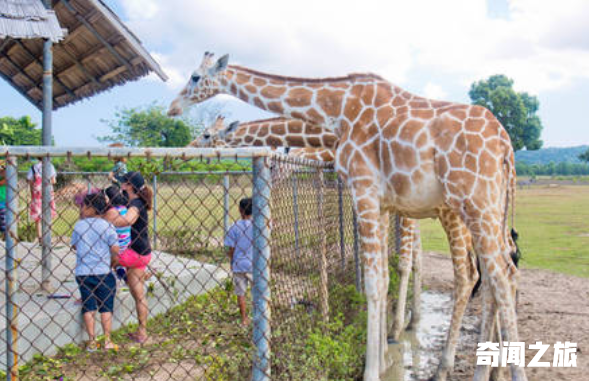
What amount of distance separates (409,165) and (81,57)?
18.4 feet

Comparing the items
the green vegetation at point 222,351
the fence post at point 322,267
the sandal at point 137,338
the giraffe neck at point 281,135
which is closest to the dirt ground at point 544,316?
the green vegetation at point 222,351

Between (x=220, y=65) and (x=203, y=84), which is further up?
(x=220, y=65)

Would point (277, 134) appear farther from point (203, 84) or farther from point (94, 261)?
point (94, 261)

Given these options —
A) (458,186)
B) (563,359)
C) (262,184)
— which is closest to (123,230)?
(262,184)

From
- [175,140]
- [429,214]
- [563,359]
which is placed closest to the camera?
[429,214]

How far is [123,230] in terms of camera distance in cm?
562

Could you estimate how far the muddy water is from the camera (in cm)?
546

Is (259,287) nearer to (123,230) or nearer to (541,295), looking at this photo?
(123,230)

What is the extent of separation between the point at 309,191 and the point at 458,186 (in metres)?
1.55

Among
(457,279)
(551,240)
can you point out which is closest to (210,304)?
(457,279)

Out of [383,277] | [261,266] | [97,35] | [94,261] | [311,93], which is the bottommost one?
[383,277]

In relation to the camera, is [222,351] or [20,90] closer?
[222,351]

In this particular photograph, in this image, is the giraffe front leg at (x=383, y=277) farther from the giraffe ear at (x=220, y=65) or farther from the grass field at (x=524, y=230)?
the giraffe ear at (x=220, y=65)

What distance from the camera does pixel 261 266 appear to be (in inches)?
123
